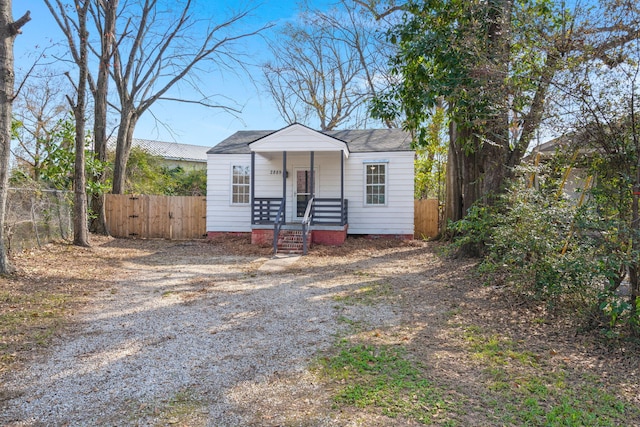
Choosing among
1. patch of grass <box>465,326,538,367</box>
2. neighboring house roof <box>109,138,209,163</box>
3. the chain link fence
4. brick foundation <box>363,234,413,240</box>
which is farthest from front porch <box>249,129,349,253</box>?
neighboring house roof <box>109,138,209,163</box>

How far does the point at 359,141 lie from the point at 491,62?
29.6 ft

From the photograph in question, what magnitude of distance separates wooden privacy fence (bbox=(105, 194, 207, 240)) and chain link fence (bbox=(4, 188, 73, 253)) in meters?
2.80

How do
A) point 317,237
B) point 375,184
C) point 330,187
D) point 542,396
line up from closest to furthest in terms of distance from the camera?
point 542,396, point 317,237, point 375,184, point 330,187

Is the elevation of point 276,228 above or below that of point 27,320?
above

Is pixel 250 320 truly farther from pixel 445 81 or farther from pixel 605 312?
pixel 445 81

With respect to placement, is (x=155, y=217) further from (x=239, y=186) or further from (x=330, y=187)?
(x=330, y=187)

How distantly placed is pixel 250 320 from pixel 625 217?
4.34 m

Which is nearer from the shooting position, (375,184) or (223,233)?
(375,184)

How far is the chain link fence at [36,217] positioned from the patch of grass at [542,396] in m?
9.19

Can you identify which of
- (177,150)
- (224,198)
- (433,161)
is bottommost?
(224,198)

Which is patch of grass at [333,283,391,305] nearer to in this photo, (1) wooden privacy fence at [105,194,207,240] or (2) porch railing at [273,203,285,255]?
(2) porch railing at [273,203,285,255]

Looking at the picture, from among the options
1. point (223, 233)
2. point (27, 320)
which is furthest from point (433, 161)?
point (27, 320)

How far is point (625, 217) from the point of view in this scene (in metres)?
4.07

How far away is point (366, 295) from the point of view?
6.38 meters
